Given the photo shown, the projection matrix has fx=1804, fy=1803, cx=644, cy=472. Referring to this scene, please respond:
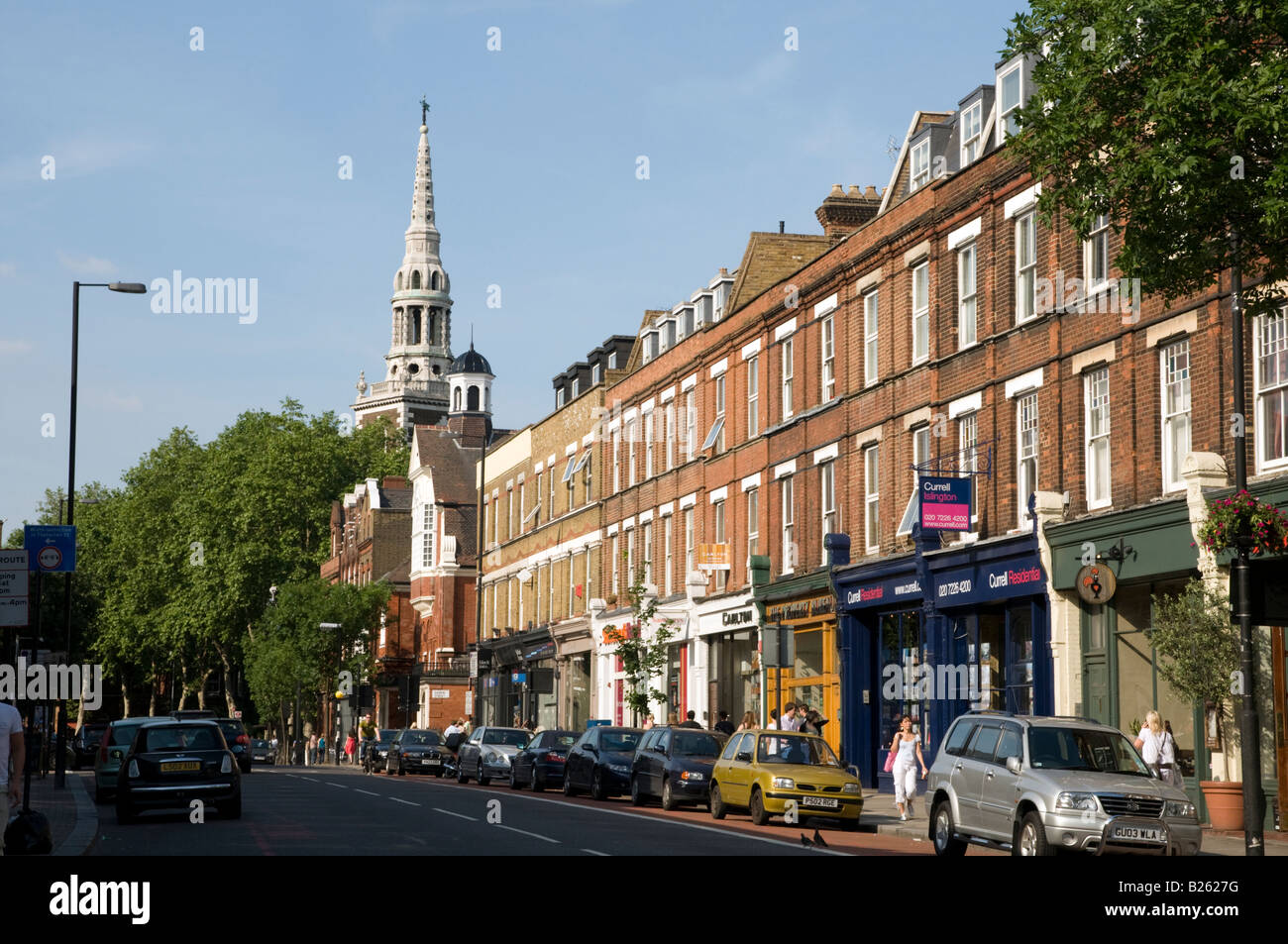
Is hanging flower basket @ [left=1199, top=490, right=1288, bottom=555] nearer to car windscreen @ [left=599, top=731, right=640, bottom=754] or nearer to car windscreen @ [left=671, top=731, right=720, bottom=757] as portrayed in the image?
car windscreen @ [left=671, top=731, right=720, bottom=757]

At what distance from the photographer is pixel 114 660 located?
103 m

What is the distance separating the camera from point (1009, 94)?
3219cm

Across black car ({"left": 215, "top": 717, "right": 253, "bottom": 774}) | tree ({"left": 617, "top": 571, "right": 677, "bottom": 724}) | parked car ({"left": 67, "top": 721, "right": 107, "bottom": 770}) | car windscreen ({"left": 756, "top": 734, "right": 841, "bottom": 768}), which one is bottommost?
parked car ({"left": 67, "top": 721, "right": 107, "bottom": 770})

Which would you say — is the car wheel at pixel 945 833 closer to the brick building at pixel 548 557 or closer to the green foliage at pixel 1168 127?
the green foliage at pixel 1168 127


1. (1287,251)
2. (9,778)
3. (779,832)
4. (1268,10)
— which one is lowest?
(779,832)

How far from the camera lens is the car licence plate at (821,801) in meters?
26.3

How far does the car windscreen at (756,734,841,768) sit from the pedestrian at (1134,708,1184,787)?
15.4 ft

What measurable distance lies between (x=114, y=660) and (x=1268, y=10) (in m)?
95.6

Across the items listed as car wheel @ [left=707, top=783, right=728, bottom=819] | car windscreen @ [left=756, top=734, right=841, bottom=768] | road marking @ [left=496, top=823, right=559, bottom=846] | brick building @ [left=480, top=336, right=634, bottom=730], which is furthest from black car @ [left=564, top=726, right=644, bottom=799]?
brick building @ [left=480, top=336, right=634, bottom=730]

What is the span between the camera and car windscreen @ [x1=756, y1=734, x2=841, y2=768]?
27281 millimetres

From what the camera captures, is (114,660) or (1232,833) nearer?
(1232,833)

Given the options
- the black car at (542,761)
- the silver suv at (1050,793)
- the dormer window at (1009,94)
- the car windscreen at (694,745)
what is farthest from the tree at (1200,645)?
the black car at (542,761)
